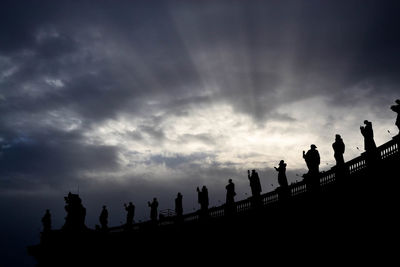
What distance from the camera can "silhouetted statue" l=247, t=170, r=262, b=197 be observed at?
69.9ft

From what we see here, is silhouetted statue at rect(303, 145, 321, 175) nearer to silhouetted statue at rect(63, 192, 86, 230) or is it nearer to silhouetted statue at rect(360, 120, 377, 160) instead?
silhouetted statue at rect(360, 120, 377, 160)

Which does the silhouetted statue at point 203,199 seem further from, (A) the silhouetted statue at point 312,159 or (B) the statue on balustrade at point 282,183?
(A) the silhouetted statue at point 312,159

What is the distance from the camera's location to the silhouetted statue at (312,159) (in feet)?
58.0

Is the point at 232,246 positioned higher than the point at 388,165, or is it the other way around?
the point at 388,165

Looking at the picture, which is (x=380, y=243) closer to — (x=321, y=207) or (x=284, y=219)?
(x=321, y=207)

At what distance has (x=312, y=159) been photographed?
59.2ft

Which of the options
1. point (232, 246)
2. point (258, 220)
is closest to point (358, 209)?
point (258, 220)

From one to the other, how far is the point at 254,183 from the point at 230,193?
95.7 inches

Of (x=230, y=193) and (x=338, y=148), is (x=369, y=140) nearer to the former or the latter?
(x=338, y=148)

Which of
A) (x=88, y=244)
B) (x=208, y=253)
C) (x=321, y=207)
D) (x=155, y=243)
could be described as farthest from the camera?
(x=88, y=244)

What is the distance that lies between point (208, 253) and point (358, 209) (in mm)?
11813

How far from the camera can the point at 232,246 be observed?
21.7m

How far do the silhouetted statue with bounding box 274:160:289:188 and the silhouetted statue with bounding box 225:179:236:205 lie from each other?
14.6 ft

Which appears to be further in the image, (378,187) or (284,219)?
(284,219)
